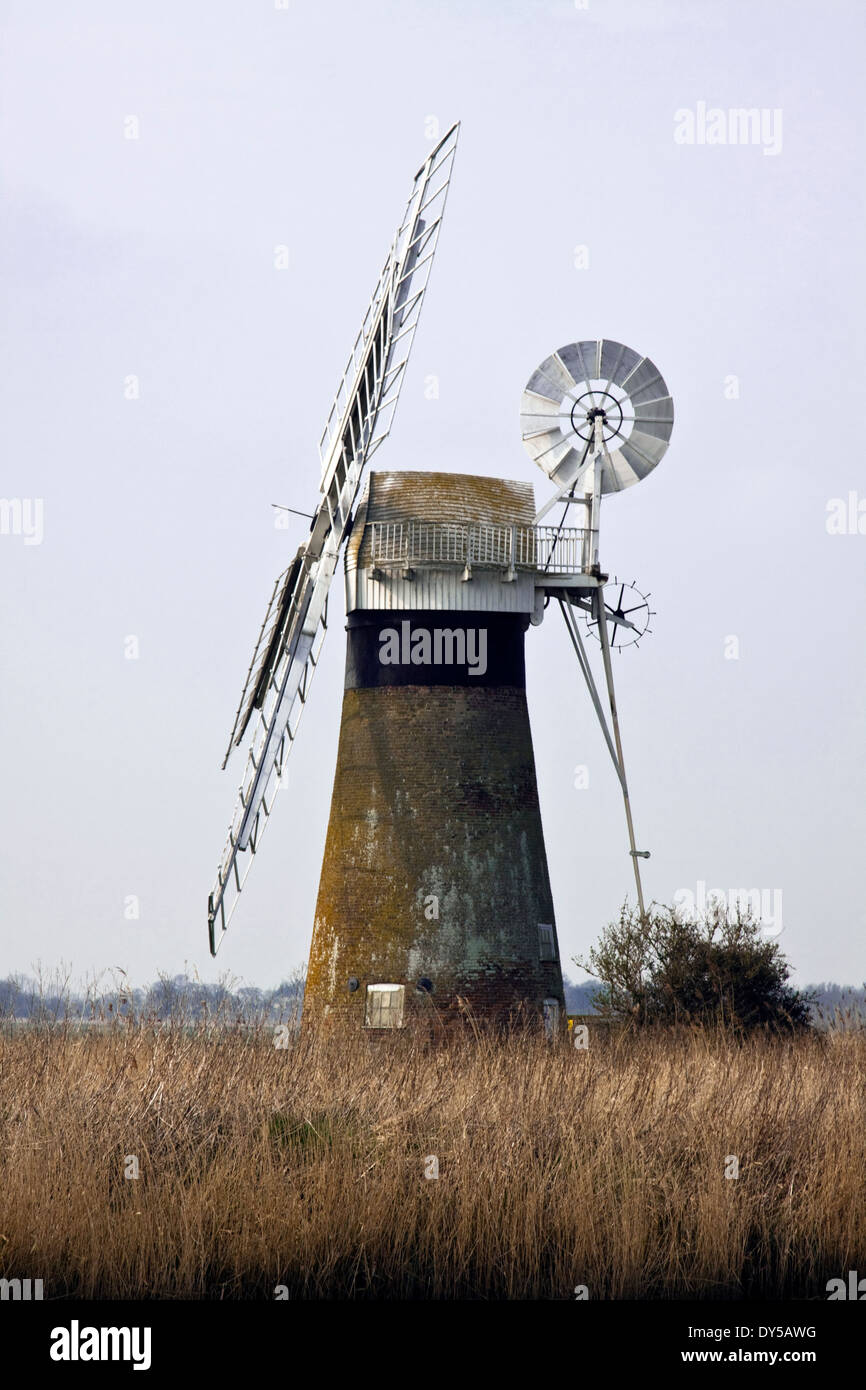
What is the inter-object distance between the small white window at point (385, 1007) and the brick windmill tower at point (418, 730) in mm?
19

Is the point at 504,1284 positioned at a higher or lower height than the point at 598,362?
lower

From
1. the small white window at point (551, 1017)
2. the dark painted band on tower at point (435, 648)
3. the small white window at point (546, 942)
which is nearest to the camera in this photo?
the small white window at point (551, 1017)

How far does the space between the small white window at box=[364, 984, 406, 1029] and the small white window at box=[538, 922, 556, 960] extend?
2099 millimetres

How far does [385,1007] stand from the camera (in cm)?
2438

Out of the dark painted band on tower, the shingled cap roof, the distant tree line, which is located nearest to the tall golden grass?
the distant tree line

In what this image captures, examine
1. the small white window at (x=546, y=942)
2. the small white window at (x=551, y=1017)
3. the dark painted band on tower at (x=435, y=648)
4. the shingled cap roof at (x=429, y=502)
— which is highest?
the shingled cap roof at (x=429, y=502)

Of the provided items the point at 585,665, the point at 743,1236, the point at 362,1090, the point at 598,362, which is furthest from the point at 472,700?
the point at 743,1236

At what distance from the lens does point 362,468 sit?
83.6 feet

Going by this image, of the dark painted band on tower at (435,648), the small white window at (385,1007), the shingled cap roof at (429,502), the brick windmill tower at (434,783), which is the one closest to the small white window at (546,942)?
the brick windmill tower at (434,783)

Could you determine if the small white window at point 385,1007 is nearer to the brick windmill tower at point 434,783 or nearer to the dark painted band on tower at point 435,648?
the brick windmill tower at point 434,783

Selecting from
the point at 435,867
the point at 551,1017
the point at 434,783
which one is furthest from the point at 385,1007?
the point at 434,783

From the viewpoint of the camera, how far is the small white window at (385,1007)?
24312 mm
